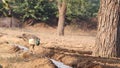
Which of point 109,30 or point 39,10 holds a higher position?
point 109,30

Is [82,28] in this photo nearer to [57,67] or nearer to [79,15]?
[79,15]

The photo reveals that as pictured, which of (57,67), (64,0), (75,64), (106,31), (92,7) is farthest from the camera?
(92,7)

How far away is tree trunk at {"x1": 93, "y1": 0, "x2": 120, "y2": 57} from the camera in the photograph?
11305 millimetres

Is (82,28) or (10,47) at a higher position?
(10,47)

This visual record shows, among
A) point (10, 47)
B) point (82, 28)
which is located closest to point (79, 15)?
point (82, 28)

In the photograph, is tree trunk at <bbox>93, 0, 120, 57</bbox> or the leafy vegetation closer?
tree trunk at <bbox>93, 0, 120, 57</bbox>

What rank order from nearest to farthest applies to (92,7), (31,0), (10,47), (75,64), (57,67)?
(57,67)
(75,64)
(10,47)
(31,0)
(92,7)

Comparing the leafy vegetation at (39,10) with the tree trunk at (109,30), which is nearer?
the tree trunk at (109,30)

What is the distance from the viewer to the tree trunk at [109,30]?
37.1 feet

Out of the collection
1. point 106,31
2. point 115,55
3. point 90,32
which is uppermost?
point 106,31

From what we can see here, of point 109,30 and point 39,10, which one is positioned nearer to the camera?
point 109,30

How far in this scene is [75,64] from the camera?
8789 millimetres

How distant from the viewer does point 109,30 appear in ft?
37.3

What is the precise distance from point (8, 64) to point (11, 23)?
29.3 meters
